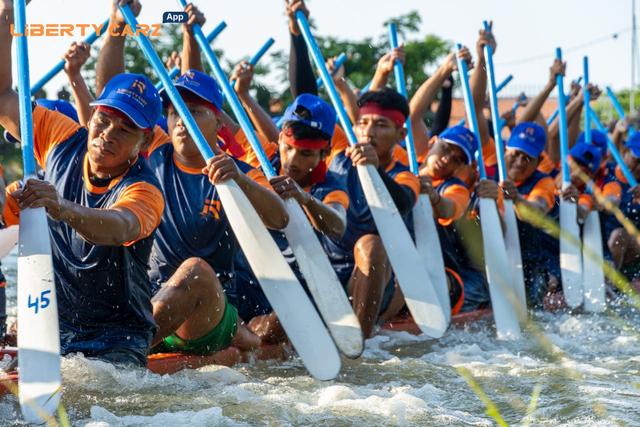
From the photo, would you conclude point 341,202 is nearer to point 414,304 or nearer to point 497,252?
point 414,304

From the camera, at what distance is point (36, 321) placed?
10.2 ft

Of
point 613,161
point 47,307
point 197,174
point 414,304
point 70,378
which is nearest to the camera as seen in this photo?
point 47,307

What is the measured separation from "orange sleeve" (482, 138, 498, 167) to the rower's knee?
2.75m

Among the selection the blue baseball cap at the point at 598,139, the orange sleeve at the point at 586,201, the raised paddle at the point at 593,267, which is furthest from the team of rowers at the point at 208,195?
the blue baseball cap at the point at 598,139

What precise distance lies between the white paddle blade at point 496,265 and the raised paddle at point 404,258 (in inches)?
30.1

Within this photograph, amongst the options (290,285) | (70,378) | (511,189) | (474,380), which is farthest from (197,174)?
(511,189)

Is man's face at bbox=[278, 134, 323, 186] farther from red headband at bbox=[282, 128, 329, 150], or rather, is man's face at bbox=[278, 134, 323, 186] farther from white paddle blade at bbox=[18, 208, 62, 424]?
white paddle blade at bbox=[18, 208, 62, 424]

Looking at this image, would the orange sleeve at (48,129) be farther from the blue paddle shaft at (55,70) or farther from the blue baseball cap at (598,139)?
the blue baseball cap at (598,139)

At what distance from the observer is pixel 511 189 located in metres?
6.54

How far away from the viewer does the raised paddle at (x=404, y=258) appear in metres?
5.07

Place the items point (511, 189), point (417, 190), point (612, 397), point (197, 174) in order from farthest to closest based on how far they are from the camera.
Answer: point (511, 189) → point (417, 190) → point (197, 174) → point (612, 397)

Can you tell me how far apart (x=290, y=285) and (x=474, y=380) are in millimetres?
893

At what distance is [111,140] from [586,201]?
16.4ft

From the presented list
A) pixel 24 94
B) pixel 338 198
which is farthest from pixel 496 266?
pixel 24 94
